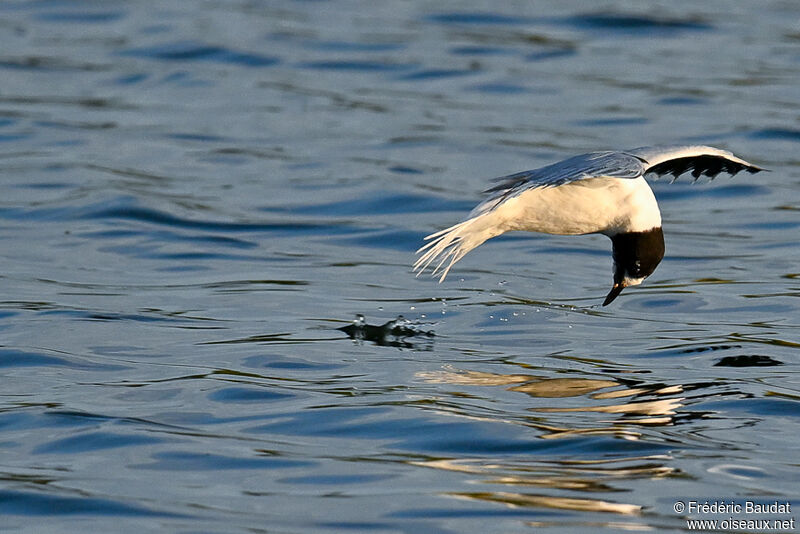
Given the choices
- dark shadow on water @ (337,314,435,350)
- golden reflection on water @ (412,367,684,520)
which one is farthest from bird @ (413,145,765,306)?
golden reflection on water @ (412,367,684,520)

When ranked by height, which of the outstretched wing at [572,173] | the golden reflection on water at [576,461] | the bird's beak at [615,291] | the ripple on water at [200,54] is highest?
the ripple on water at [200,54]

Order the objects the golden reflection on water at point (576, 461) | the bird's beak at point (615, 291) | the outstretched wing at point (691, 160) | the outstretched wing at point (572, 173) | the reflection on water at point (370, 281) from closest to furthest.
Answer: the golden reflection on water at point (576, 461) < the reflection on water at point (370, 281) < the outstretched wing at point (572, 173) < the outstretched wing at point (691, 160) < the bird's beak at point (615, 291)

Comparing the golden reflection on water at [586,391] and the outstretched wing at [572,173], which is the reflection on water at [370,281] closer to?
the golden reflection on water at [586,391]

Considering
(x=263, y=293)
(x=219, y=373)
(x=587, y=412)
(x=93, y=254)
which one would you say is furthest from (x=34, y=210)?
(x=587, y=412)

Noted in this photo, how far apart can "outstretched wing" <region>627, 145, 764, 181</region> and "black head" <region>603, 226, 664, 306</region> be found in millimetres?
393

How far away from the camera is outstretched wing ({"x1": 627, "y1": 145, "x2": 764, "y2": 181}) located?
8203 millimetres

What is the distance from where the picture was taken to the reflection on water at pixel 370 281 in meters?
5.83

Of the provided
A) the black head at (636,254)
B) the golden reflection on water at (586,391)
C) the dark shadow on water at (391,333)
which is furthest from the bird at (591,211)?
the golden reflection on water at (586,391)

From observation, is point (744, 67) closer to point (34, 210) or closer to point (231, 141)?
point (231, 141)

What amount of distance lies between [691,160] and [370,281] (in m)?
2.44

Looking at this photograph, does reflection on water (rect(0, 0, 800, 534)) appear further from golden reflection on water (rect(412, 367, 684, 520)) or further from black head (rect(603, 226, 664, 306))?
black head (rect(603, 226, 664, 306))

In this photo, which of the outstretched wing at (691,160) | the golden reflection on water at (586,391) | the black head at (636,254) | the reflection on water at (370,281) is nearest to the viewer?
the reflection on water at (370,281)

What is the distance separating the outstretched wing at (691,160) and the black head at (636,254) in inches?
15.5

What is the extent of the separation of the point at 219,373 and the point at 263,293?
2176mm
